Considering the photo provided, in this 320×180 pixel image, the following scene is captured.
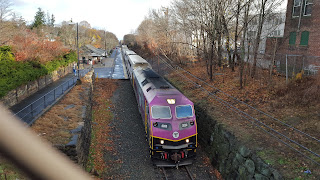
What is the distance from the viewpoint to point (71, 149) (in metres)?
10.5

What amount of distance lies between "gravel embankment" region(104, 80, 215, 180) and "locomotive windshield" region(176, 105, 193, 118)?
3.03 m

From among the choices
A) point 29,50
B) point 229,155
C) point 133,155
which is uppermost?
point 29,50

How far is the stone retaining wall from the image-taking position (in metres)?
9.48

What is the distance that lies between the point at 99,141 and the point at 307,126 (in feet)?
42.0

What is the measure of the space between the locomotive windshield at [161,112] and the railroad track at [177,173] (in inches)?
116

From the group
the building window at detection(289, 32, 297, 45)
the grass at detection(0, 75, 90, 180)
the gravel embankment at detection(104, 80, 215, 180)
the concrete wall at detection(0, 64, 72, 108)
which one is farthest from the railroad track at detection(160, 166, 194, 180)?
the building window at detection(289, 32, 297, 45)

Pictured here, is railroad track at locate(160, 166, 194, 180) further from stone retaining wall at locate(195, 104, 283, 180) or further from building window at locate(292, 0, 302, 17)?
building window at locate(292, 0, 302, 17)

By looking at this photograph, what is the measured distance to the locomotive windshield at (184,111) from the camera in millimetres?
12440

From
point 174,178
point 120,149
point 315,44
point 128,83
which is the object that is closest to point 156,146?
point 174,178

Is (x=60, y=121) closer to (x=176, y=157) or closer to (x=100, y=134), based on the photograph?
(x=100, y=134)

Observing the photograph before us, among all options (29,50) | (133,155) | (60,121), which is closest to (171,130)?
(133,155)

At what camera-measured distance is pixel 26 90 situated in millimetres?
19219

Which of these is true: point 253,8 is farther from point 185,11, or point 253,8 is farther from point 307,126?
point 307,126

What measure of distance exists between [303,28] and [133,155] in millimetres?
20589
